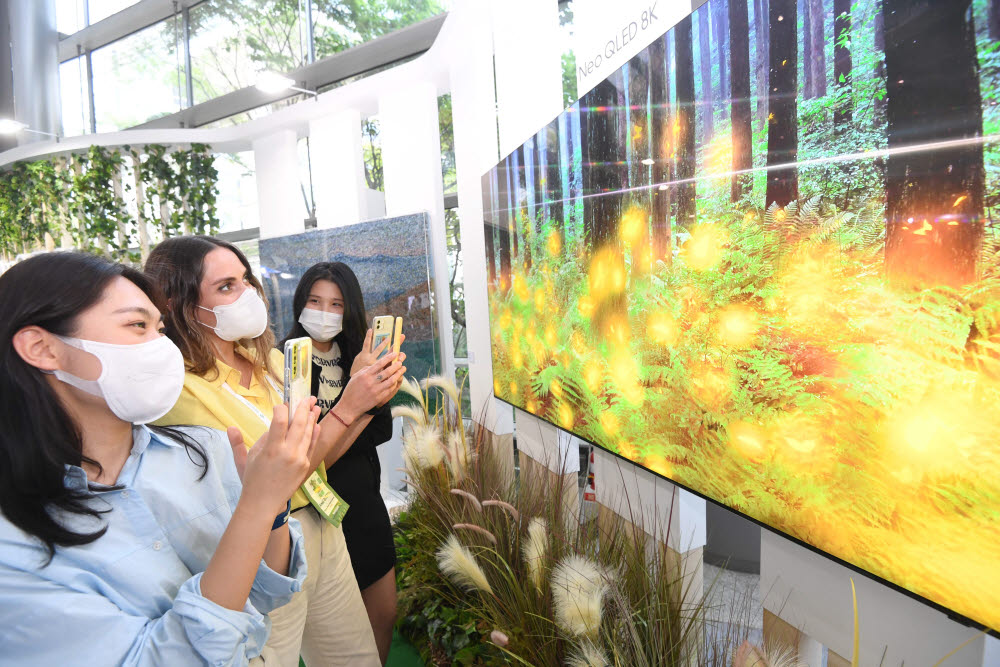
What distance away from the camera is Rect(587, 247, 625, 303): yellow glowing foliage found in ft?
6.54

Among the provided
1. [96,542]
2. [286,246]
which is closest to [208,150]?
[286,246]

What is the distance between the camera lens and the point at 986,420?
0.90m

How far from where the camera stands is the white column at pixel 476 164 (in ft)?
11.6

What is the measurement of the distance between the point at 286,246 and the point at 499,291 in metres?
3.17

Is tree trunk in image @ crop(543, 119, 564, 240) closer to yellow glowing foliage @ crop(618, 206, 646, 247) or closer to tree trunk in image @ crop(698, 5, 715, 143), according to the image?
yellow glowing foliage @ crop(618, 206, 646, 247)

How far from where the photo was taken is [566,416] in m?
2.53

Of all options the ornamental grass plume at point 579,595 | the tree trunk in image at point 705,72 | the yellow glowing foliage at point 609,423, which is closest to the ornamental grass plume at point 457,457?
the yellow glowing foliage at point 609,423

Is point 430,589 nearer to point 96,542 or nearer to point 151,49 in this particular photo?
point 96,542

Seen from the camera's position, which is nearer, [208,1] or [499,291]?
[499,291]

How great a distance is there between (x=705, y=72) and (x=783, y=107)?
310 millimetres

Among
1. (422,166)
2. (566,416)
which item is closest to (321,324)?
(566,416)

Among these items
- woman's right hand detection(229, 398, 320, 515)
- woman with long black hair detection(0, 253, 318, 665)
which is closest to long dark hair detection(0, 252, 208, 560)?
woman with long black hair detection(0, 253, 318, 665)

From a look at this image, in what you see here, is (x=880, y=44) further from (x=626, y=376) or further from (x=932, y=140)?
(x=626, y=376)

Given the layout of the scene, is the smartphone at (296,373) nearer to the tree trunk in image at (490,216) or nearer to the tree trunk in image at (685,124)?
the tree trunk in image at (685,124)
